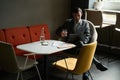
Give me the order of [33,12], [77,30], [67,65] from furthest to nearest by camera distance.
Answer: [33,12]
[77,30]
[67,65]

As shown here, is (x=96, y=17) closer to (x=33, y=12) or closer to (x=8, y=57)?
(x=33, y=12)

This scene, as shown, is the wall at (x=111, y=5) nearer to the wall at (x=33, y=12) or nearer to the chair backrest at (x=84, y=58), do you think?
the wall at (x=33, y=12)

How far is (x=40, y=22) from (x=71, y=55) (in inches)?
66.1

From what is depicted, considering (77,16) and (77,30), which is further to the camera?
(77,30)

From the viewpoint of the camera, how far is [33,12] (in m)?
5.23

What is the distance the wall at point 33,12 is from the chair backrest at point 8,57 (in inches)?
56.3

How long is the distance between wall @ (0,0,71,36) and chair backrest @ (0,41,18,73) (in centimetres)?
143

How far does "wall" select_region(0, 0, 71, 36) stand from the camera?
4.60 meters

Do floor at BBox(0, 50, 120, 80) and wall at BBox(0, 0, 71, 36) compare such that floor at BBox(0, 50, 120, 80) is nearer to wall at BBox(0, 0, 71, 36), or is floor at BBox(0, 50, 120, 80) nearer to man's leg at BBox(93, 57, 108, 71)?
man's leg at BBox(93, 57, 108, 71)

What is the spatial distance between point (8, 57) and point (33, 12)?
227 cm

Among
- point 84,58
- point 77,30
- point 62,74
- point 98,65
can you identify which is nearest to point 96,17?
point 77,30

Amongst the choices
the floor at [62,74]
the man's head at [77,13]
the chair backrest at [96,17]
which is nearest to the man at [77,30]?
the man's head at [77,13]

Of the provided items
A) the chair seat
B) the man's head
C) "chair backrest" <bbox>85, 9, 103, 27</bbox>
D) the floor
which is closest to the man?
the man's head

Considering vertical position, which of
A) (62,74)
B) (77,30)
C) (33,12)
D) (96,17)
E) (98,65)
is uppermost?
(33,12)
